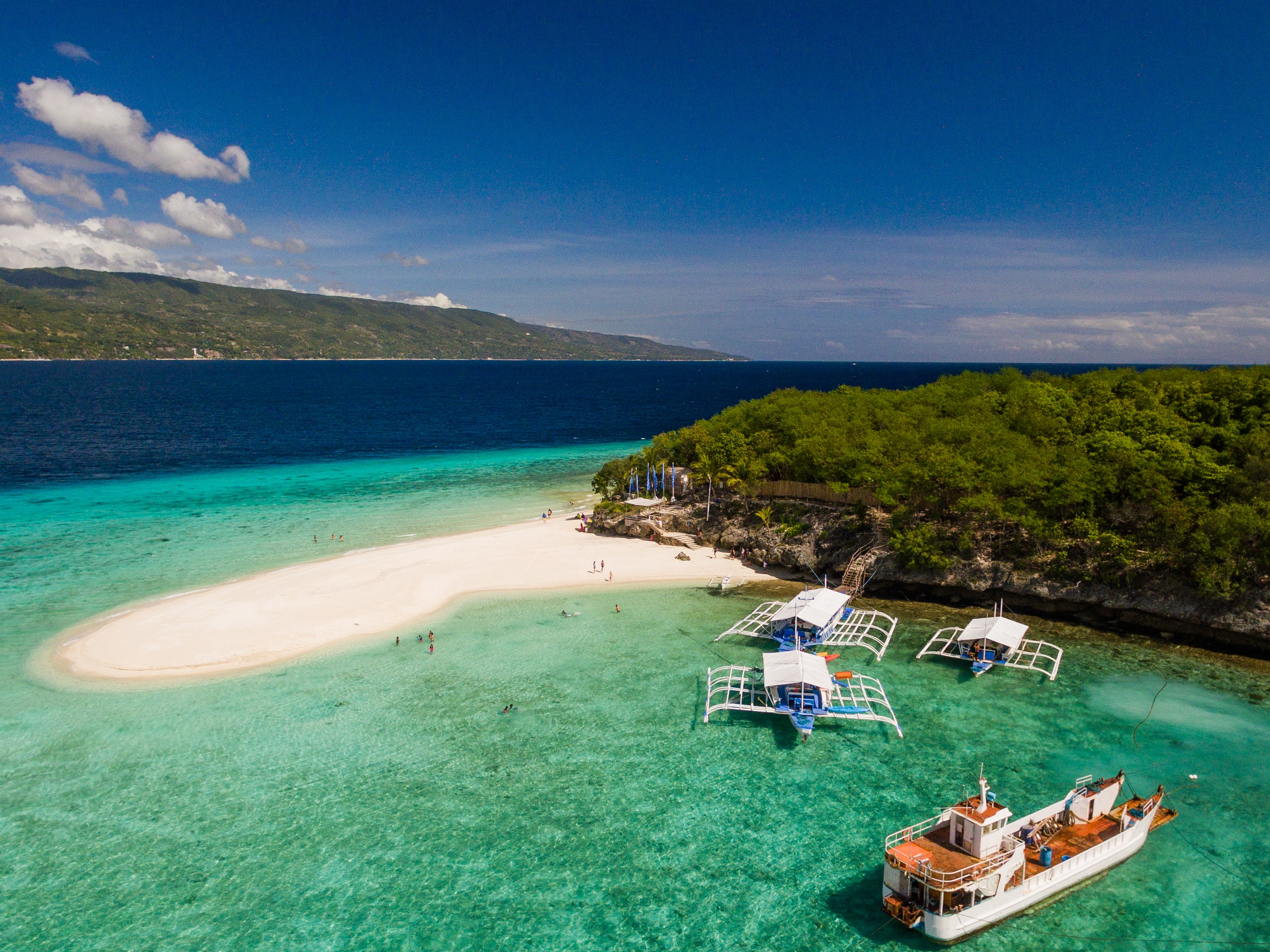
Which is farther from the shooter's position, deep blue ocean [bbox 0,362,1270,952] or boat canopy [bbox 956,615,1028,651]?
boat canopy [bbox 956,615,1028,651]

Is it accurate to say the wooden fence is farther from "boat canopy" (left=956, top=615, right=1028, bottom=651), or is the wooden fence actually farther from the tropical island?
"boat canopy" (left=956, top=615, right=1028, bottom=651)

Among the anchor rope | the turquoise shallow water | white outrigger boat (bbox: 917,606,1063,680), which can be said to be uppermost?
white outrigger boat (bbox: 917,606,1063,680)

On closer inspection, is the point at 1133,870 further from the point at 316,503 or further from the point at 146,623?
the point at 316,503

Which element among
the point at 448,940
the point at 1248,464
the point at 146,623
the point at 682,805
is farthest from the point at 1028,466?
the point at 146,623

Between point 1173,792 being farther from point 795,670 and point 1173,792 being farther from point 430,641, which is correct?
point 430,641

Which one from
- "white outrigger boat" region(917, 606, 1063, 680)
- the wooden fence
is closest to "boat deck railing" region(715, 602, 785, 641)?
"white outrigger boat" region(917, 606, 1063, 680)

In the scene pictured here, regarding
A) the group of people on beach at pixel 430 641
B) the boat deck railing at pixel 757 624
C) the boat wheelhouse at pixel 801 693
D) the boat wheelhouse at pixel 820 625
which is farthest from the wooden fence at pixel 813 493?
the group of people on beach at pixel 430 641
